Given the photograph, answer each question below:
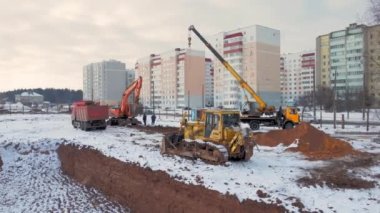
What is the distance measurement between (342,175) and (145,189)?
21.6 feet

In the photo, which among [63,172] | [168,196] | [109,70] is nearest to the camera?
[168,196]

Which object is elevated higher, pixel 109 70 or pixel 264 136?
pixel 109 70

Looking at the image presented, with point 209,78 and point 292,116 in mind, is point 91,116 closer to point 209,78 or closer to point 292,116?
point 292,116

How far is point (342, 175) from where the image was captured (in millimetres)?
13844

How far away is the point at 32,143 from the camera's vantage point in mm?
27297

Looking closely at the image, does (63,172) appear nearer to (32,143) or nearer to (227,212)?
(32,143)

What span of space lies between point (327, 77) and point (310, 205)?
100936mm

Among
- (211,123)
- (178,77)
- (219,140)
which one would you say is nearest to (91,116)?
(211,123)

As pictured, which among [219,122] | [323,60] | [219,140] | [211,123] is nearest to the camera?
[219,140]

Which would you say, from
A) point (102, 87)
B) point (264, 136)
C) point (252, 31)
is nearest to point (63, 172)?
point (264, 136)

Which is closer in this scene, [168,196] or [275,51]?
[168,196]

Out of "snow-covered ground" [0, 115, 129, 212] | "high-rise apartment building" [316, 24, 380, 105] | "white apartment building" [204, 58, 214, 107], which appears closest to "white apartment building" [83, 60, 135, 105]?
"white apartment building" [204, 58, 214, 107]

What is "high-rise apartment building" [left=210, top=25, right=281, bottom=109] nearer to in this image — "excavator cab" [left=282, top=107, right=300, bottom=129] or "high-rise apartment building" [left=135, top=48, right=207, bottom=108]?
"high-rise apartment building" [left=135, top=48, right=207, bottom=108]

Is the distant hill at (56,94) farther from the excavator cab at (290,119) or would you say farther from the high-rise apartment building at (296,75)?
the excavator cab at (290,119)
